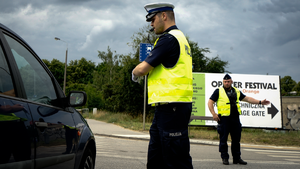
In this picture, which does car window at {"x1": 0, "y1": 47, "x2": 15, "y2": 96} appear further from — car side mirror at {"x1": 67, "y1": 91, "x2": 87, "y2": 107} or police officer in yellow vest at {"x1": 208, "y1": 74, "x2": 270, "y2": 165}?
police officer in yellow vest at {"x1": 208, "y1": 74, "x2": 270, "y2": 165}

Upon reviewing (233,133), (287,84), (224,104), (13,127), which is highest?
(287,84)

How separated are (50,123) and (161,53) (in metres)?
1.18

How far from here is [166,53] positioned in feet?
9.21

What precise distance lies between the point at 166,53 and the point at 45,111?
1.21m

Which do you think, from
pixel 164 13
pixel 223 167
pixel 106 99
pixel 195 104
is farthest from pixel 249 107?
pixel 106 99

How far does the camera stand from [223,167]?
19.7 ft

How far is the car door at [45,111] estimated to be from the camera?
7.06ft

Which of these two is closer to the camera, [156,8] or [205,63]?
[156,8]

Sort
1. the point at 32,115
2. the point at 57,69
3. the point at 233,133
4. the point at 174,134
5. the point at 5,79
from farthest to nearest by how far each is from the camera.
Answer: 1. the point at 57,69
2. the point at 233,133
3. the point at 174,134
4. the point at 32,115
5. the point at 5,79

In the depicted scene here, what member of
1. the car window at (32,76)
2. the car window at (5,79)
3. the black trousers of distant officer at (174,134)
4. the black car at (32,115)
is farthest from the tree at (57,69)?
the car window at (5,79)

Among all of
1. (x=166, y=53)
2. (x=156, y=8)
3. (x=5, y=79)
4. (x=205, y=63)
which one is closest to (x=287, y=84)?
(x=205, y=63)

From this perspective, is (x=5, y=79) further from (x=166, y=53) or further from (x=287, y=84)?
(x=287, y=84)

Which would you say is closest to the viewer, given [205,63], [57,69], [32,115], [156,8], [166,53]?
[32,115]

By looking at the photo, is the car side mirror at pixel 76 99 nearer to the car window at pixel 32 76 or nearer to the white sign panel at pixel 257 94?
the car window at pixel 32 76
